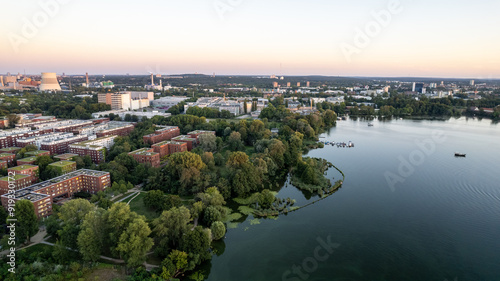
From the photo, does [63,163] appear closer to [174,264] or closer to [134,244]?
[134,244]

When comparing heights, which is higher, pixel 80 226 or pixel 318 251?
pixel 80 226

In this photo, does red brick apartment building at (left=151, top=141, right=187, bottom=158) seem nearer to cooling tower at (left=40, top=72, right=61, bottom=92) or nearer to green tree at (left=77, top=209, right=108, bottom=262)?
green tree at (left=77, top=209, right=108, bottom=262)

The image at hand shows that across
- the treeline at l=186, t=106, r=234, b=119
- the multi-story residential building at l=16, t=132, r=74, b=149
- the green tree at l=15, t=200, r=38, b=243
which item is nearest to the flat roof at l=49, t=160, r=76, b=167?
the green tree at l=15, t=200, r=38, b=243

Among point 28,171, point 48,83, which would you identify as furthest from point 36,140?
point 48,83

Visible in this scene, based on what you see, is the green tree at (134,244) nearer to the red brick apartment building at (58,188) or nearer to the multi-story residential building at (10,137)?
the red brick apartment building at (58,188)

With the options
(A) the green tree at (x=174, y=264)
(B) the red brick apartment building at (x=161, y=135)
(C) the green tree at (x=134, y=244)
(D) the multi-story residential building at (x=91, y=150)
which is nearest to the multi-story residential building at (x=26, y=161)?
(D) the multi-story residential building at (x=91, y=150)

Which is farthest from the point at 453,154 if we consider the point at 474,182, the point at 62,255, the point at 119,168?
the point at 62,255

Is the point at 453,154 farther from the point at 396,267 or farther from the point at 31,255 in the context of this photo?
the point at 31,255
